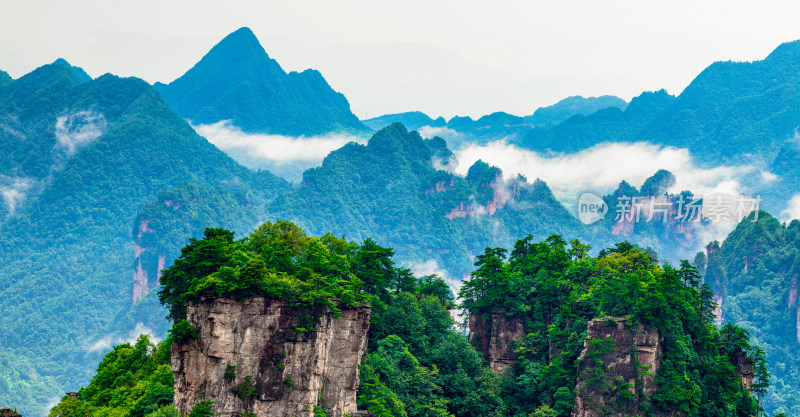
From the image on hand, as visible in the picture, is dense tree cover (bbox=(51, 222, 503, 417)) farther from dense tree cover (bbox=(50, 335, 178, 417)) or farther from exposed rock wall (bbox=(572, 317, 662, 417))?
exposed rock wall (bbox=(572, 317, 662, 417))

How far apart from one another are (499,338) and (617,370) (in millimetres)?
11493

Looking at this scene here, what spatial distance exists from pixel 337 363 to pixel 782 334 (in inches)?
5433

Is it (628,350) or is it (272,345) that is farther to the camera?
(628,350)

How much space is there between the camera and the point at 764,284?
18212 centimetres

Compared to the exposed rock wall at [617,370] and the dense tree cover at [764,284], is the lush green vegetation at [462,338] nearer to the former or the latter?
the exposed rock wall at [617,370]

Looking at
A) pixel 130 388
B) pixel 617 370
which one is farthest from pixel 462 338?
pixel 130 388

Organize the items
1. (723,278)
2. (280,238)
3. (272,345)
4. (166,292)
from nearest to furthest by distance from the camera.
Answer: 1. (272,345)
2. (166,292)
3. (280,238)
4. (723,278)

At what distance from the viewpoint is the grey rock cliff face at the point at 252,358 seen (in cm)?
4822

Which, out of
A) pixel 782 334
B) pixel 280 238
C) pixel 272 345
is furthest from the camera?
pixel 782 334

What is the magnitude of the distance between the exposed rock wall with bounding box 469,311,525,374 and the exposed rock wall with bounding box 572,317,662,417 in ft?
28.6

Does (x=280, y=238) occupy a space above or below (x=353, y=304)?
above

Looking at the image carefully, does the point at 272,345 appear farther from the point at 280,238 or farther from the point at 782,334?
the point at 782,334

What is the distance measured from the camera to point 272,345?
4919 centimetres

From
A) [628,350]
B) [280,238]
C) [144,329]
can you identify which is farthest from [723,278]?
[280,238]
